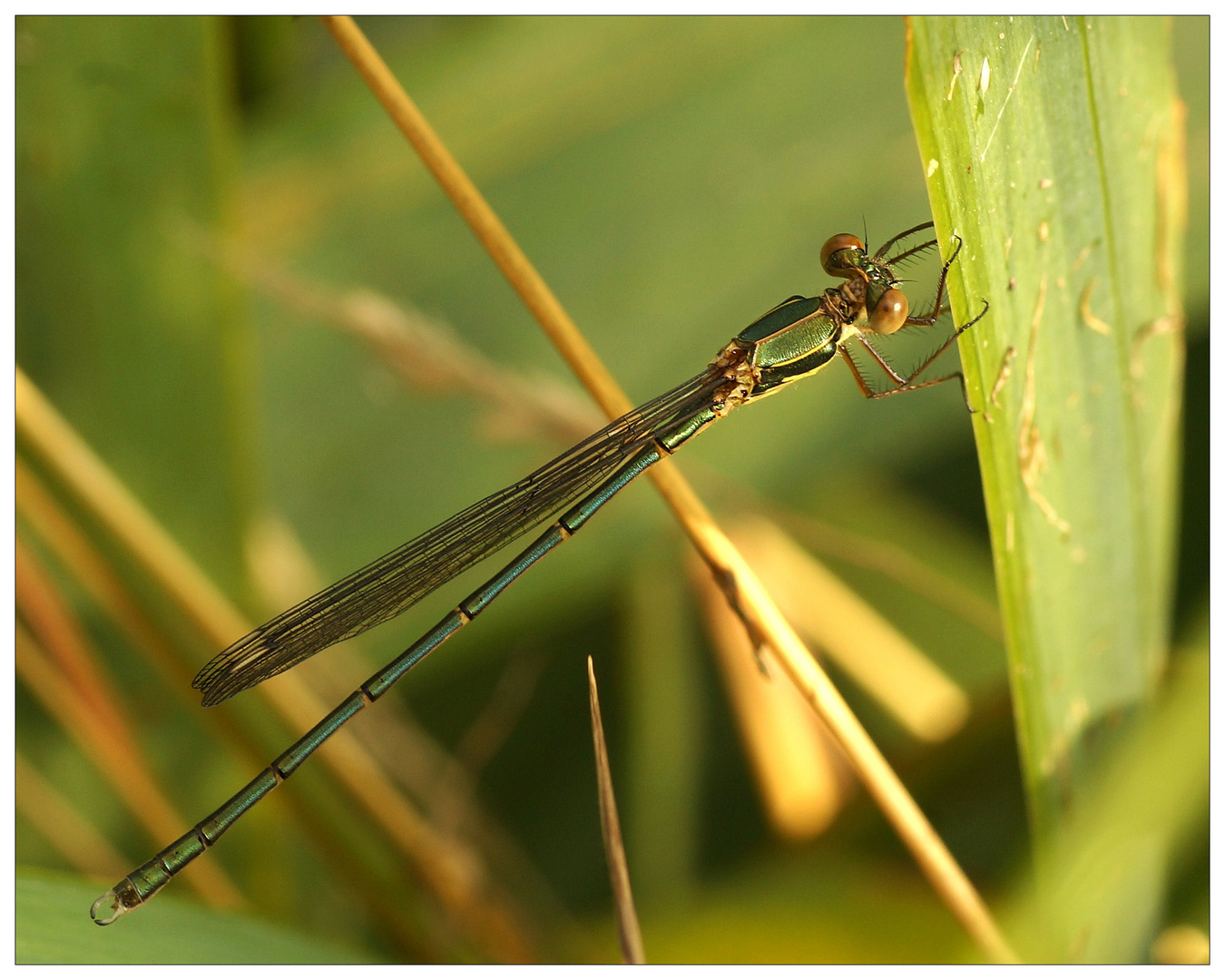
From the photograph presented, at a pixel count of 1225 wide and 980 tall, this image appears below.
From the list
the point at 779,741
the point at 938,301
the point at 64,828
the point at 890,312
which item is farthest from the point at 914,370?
the point at 64,828

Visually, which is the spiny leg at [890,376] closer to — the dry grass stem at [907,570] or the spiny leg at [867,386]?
the spiny leg at [867,386]

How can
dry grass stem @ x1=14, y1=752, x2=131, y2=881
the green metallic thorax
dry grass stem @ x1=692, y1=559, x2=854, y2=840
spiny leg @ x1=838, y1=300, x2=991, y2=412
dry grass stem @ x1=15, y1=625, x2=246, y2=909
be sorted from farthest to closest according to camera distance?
dry grass stem @ x1=692, y1=559, x2=854, y2=840 → dry grass stem @ x1=14, y1=752, x2=131, y2=881 → dry grass stem @ x1=15, y1=625, x2=246, y2=909 → the green metallic thorax → spiny leg @ x1=838, y1=300, x2=991, y2=412

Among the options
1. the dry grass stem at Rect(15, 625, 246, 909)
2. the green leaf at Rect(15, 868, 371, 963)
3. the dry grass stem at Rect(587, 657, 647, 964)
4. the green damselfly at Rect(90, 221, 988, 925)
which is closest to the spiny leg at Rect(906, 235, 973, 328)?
the green damselfly at Rect(90, 221, 988, 925)

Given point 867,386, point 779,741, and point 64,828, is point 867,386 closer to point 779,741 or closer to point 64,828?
point 779,741

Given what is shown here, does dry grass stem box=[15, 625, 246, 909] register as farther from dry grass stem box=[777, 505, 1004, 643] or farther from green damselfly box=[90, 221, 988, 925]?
dry grass stem box=[777, 505, 1004, 643]

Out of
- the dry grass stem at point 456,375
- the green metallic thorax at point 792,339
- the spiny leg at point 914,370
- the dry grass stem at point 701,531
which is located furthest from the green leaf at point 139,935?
the spiny leg at point 914,370
